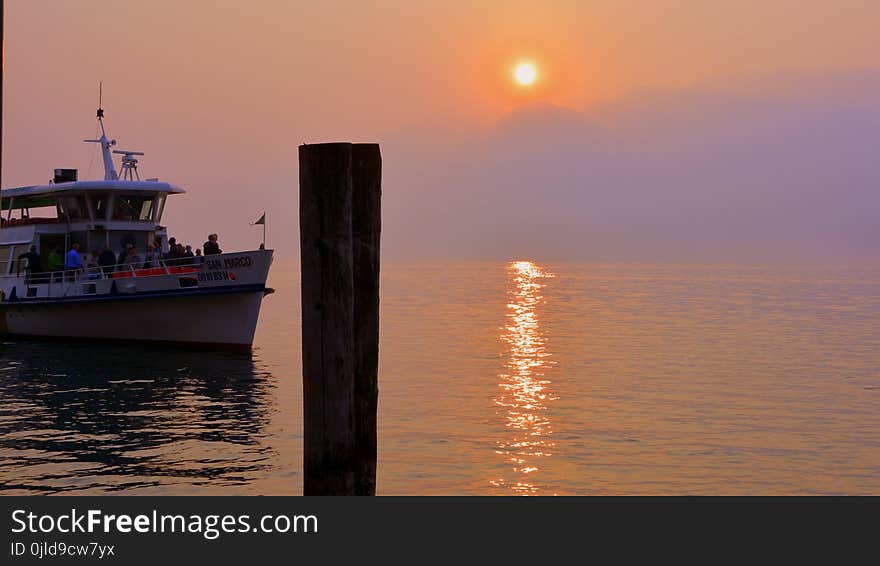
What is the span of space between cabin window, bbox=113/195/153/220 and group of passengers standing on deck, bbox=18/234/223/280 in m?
1.16

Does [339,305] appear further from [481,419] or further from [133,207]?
[133,207]

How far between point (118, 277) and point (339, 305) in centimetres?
2718

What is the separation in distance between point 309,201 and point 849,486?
520 inches

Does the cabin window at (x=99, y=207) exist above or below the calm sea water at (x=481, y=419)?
above

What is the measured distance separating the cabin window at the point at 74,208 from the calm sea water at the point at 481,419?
4233 mm

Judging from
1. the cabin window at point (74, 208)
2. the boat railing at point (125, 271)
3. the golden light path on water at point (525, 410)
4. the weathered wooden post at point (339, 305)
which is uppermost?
the cabin window at point (74, 208)

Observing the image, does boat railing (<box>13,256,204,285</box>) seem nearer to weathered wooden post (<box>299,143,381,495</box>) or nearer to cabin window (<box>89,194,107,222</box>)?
cabin window (<box>89,194,107,222</box>)

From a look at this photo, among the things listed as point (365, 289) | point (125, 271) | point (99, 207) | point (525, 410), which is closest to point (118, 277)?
point (125, 271)

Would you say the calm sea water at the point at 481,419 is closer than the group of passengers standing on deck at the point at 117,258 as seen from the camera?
Yes

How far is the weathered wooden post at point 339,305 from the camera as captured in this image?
7645 millimetres

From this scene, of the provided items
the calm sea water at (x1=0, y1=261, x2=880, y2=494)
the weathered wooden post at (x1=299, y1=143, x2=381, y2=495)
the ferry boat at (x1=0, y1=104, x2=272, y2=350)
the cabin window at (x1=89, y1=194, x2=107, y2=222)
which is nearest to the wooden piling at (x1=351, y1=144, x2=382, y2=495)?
the weathered wooden post at (x1=299, y1=143, x2=381, y2=495)

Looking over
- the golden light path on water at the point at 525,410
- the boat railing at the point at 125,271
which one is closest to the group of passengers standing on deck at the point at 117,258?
the boat railing at the point at 125,271

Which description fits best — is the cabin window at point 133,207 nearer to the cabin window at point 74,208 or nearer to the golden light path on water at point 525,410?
the cabin window at point 74,208

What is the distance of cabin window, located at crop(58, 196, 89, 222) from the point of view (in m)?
35.9
